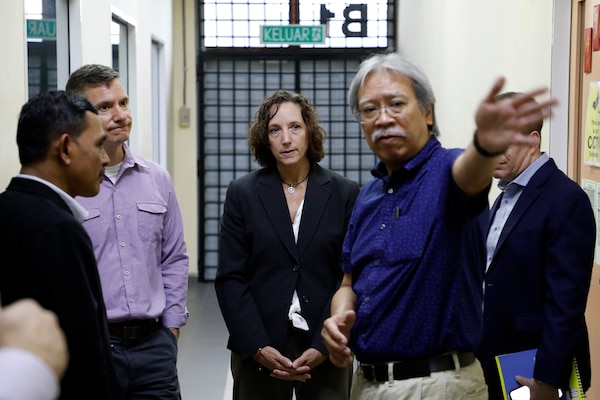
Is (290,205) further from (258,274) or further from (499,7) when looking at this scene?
(499,7)

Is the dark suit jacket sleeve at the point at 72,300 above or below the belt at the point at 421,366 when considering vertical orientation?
above

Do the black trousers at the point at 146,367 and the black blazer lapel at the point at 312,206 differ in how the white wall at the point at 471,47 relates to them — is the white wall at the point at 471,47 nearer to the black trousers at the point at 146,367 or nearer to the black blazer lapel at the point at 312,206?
the black blazer lapel at the point at 312,206

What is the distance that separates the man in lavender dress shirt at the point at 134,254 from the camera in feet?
9.47

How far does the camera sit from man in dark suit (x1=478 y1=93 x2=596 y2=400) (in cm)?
262

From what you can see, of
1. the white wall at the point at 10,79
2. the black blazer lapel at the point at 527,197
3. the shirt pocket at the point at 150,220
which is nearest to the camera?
the black blazer lapel at the point at 527,197

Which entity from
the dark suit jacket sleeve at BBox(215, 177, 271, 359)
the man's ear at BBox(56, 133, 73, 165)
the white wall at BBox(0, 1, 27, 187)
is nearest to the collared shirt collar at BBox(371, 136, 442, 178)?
the man's ear at BBox(56, 133, 73, 165)

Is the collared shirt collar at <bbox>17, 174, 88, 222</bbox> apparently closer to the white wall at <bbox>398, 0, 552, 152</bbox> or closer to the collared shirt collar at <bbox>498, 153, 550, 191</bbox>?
the collared shirt collar at <bbox>498, 153, 550, 191</bbox>

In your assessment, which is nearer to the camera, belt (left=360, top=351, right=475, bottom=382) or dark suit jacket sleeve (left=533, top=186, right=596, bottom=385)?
belt (left=360, top=351, right=475, bottom=382)

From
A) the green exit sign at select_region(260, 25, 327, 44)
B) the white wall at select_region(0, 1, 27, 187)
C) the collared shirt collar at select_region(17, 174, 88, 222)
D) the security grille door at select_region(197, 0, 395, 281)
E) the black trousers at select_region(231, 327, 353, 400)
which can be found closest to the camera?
the collared shirt collar at select_region(17, 174, 88, 222)

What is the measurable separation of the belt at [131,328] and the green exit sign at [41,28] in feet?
5.76

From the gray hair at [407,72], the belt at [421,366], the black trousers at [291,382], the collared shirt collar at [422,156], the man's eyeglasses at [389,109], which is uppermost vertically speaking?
the gray hair at [407,72]

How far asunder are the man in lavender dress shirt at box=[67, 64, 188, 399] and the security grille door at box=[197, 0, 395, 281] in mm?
6267

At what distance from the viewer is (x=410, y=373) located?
7.11 feet

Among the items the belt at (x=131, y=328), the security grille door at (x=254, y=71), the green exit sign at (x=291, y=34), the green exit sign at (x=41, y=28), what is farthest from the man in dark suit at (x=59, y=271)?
the security grille door at (x=254, y=71)
